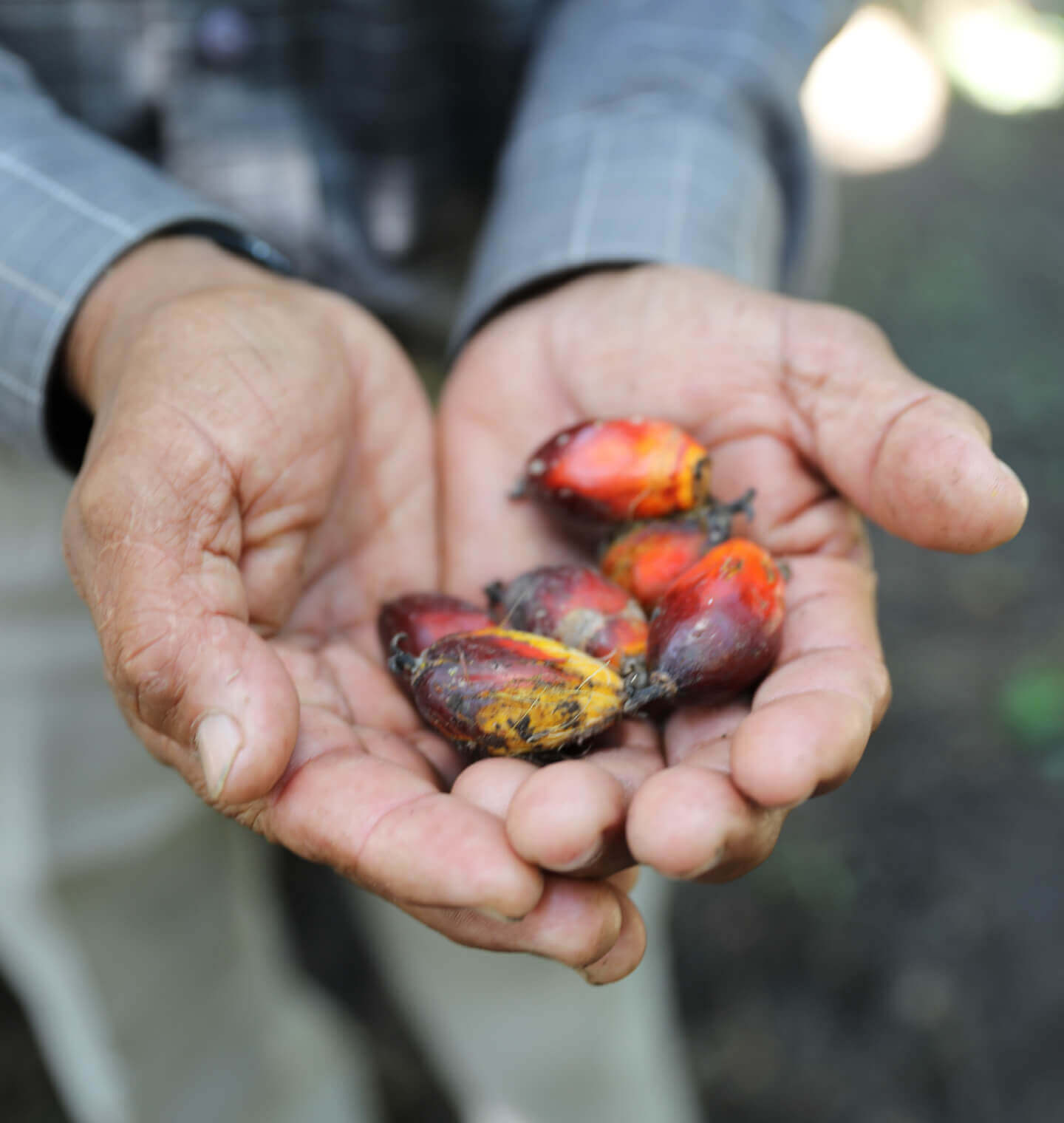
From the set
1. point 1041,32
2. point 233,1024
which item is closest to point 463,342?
point 233,1024

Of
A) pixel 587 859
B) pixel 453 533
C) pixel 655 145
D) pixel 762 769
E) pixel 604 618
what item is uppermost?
pixel 655 145

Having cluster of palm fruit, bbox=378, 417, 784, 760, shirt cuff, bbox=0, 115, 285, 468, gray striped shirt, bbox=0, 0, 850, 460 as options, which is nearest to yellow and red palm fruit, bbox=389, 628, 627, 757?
cluster of palm fruit, bbox=378, 417, 784, 760

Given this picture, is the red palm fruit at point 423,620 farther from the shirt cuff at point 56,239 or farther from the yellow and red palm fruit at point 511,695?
the shirt cuff at point 56,239

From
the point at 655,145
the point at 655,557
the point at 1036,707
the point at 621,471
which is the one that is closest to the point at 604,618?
the point at 655,557

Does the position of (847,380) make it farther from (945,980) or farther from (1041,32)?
(1041,32)

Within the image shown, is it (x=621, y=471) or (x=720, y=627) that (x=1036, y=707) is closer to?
(x=621, y=471)

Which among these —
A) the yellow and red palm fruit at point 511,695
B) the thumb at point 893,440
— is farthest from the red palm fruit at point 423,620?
the thumb at point 893,440
